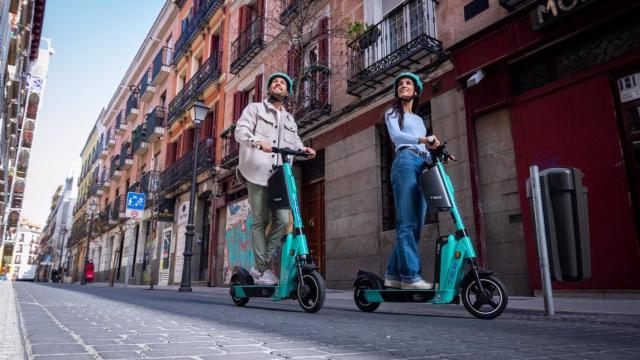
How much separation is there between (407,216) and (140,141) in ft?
78.3

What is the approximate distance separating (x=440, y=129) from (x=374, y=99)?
2.02m

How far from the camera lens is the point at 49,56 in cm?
6419

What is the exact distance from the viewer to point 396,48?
9406 millimetres

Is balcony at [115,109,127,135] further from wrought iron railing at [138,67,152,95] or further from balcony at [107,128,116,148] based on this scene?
wrought iron railing at [138,67,152,95]

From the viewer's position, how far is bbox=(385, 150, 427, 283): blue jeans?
372 cm

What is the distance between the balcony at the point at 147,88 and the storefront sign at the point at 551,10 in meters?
23.2

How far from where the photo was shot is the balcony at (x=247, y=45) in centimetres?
1427

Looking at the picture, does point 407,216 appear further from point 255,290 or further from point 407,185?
point 255,290

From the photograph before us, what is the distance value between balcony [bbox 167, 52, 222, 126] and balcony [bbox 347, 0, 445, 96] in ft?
28.7

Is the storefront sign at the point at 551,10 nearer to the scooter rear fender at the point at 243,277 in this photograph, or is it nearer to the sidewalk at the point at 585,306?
the sidewalk at the point at 585,306

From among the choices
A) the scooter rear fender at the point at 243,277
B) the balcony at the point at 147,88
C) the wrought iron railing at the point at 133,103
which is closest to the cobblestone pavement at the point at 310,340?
the scooter rear fender at the point at 243,277

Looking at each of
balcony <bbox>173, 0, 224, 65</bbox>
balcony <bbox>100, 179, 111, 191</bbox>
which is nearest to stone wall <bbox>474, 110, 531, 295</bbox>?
balcony <bbox>173, 0, 224, 65</bbox>

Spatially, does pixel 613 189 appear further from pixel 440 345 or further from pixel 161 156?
Answer: pixel 161 156

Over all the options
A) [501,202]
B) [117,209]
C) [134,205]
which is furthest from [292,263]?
[117,209]
